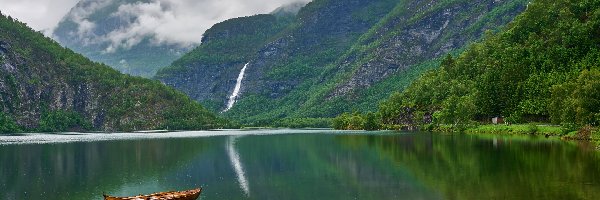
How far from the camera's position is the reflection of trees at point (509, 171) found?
48.0 metres

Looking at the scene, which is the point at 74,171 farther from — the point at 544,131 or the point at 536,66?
the point at 536,66

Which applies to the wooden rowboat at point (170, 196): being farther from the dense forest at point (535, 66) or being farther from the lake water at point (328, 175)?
the dense forest at point (535, 66)

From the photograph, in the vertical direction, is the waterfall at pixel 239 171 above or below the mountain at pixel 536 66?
below

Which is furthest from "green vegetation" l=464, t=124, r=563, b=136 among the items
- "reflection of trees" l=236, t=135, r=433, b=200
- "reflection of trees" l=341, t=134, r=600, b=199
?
"reflection of trees" l=236, t=135, r=433, b=200

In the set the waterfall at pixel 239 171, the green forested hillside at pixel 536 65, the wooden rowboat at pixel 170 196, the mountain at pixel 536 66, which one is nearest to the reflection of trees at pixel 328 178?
the waterfall at pixel 239 171

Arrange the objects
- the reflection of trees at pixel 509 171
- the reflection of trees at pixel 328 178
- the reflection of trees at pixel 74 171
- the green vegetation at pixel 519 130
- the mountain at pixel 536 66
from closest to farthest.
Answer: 1. the reflection of trees at pixel 509 171
2. the reflection of trees at pixel 328 178
3. the reflection of trees at pixel 74 171
4. the green vegetation at pixel 519 130
5. the mountain at pixel 536 66

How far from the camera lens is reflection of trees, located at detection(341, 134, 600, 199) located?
1891 inches

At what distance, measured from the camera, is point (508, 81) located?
169250 millimetres

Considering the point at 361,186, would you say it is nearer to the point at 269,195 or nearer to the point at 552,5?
the point at 269,195

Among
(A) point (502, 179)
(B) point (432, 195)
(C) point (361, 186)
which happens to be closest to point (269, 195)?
(C) point (361, 186)

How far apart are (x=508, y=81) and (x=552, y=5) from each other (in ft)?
111

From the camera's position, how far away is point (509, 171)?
6216 centimetres

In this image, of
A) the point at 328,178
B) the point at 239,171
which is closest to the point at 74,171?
the point at 239,171

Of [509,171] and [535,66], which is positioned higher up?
[535,66]
